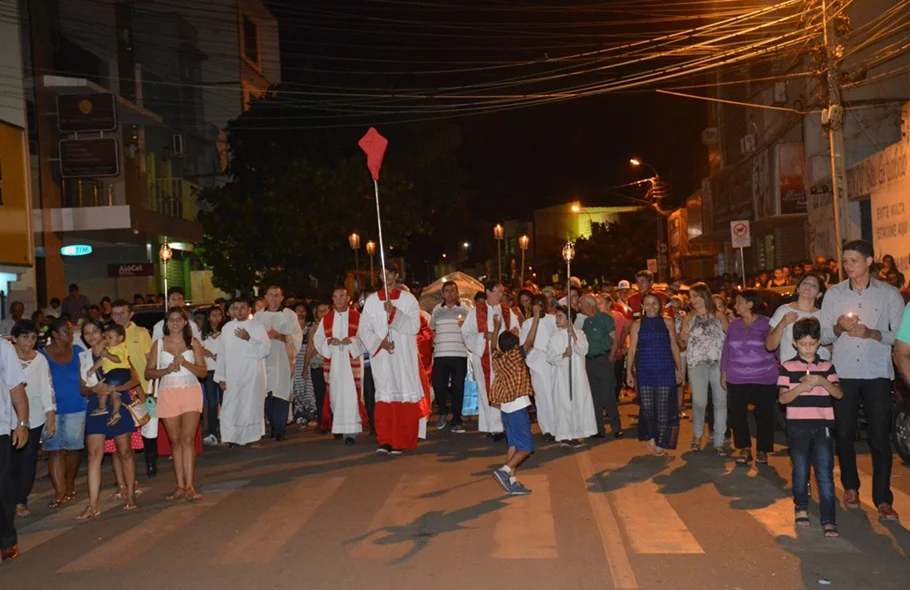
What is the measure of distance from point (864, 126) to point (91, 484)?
25940 millimetres

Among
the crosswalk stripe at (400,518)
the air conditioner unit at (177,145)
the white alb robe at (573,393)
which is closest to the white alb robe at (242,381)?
the white alb robe at (573,393)

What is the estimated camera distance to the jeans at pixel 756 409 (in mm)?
11492

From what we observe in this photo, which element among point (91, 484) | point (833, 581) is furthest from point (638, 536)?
point (91, 484)

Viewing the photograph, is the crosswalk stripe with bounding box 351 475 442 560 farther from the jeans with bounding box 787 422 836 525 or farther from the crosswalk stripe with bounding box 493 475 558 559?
the jeans with bounding box 787 422 836 525

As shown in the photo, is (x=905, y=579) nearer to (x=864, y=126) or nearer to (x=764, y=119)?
(x=864, y=126)

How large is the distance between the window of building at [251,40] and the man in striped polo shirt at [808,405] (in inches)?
2259

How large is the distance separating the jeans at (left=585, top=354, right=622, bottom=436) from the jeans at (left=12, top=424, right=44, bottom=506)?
6.89 m

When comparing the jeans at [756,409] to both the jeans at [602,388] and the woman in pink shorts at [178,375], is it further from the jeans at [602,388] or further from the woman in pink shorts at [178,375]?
the woman in pink shorts at [178,375]

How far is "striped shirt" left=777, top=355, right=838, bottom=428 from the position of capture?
847 centimetres

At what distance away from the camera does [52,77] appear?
32.4 meters

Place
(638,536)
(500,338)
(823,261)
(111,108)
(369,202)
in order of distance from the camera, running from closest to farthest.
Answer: (638,536) < (500,338) < (823,261) < (111,108) < (369,202)

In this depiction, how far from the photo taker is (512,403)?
34.5 ft

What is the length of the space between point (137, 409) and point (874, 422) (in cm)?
639

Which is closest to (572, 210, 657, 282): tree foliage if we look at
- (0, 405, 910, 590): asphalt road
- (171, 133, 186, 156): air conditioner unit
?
(171, 133, 186, 156): air conditioner unit
